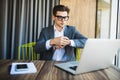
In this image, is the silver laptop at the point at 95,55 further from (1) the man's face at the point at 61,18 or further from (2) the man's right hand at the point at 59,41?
(1) the man's face at the point at 61,18

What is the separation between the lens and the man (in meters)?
1.87

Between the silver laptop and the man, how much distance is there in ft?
1.92

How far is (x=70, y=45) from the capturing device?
191 cm

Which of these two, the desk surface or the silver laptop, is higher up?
the silver laptop

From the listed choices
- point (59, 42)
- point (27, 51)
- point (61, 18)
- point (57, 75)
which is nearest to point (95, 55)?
point (57, 75)

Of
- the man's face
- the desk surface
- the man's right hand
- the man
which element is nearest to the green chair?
the man

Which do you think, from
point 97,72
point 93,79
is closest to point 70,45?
point 97,72

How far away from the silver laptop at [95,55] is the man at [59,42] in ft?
1.92

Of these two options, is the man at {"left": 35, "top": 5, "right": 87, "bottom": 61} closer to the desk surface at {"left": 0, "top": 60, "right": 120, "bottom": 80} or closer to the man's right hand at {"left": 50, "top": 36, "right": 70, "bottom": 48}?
the man's right hand at {"left": 50, "top": 36, "right": 70, "bottom": 48}

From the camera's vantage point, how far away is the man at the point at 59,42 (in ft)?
6.14

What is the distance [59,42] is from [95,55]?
0.65 m

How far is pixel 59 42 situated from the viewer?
1.78 metres

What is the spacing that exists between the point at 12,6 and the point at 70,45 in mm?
1389

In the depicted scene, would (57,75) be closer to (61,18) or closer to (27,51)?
(61,18)
